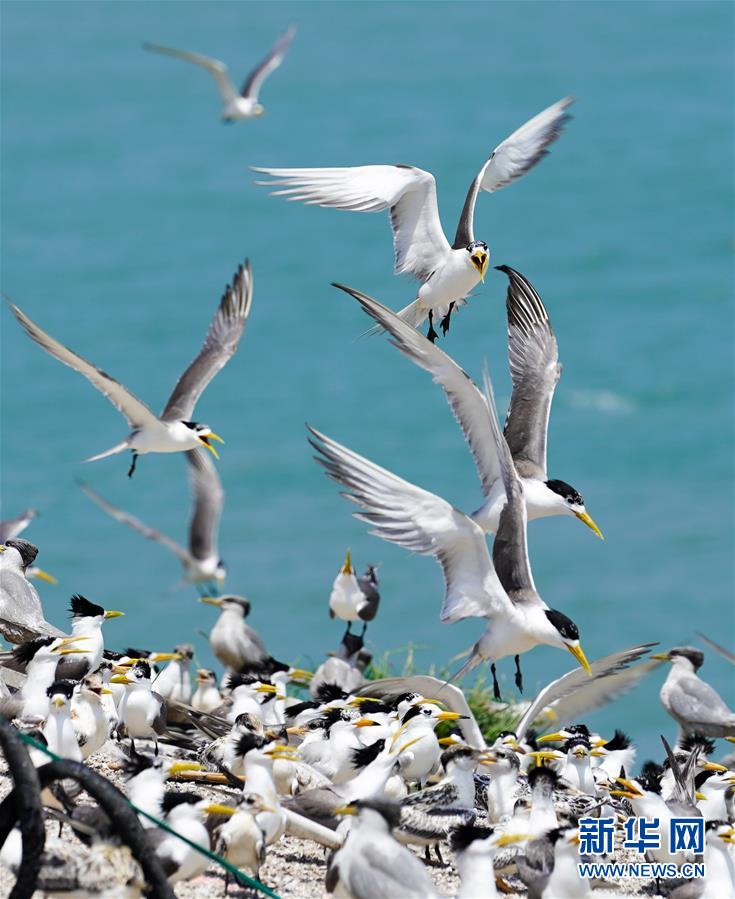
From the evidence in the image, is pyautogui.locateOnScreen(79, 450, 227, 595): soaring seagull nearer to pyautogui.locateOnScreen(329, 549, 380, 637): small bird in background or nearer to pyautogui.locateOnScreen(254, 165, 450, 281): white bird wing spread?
pyautogui.locateOnScreen(329, 549, 380, 637): small bird in background

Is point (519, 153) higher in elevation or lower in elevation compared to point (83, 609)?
higher

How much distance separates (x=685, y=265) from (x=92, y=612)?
3502 cm

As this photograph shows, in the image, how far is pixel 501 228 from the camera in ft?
138

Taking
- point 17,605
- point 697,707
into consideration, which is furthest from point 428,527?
point 697,707

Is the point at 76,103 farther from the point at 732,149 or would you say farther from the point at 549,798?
the point at 549,798

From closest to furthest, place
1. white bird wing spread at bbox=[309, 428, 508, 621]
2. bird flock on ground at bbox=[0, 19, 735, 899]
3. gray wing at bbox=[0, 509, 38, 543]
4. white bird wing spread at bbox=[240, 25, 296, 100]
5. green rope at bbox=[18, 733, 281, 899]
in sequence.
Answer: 1. green rope at bbox=[18, 733, 281, 899]
2. bird flock on ground at bbox=[0, 19, 735, 899]
3. white bird wing spread at bbox=[309, 428, 508, 621]
4. gray wing at bbox=[0, 509, 38, 543]
5. white bird wing spread at bbox=[240, 25, 296, 100]

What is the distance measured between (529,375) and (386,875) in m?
4.12

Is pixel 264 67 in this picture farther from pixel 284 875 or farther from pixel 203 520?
pixel 284 875

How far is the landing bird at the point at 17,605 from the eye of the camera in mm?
7797

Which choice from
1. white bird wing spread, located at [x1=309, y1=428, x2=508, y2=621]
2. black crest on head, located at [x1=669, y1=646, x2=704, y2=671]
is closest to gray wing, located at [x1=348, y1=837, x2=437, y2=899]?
white bird wing spread, located at [x1=309, y1=428, x2=508, y2=621]

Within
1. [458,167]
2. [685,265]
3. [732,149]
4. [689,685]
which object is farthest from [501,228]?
[689,685]

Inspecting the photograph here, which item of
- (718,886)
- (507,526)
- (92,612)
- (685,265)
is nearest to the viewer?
(718,886)

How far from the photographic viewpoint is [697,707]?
9.89 meters

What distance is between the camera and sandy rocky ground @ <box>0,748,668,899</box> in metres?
5.45
